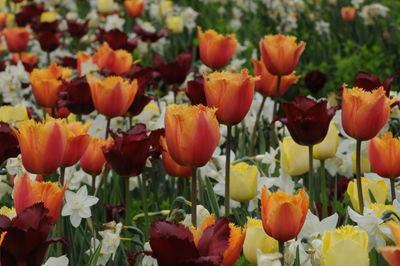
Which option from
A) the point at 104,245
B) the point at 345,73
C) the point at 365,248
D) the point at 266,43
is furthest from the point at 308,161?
the point at 345,73

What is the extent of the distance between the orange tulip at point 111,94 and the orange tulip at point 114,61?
3.18 ft

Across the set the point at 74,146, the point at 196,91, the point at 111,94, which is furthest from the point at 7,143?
the point at 196,91

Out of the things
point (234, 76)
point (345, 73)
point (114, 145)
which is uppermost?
point (234, 76)

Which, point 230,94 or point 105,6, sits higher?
point 230,94

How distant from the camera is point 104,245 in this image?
216cm

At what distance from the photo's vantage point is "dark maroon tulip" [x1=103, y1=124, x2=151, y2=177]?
227 centimetres

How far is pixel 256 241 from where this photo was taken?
6.16 feet

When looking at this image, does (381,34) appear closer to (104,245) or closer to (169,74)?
(169,74)

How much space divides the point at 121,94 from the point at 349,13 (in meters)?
4.43

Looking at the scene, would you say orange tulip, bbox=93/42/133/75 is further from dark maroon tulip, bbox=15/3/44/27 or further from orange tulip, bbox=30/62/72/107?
dark maroon tulip, bbox=15/3/44/27

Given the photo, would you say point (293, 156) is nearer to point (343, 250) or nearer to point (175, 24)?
point (343, 250)

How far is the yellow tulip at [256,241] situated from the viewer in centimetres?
187

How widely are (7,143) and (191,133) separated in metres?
0.81

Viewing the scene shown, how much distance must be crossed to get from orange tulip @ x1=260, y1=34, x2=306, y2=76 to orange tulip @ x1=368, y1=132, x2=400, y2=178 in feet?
2.92
